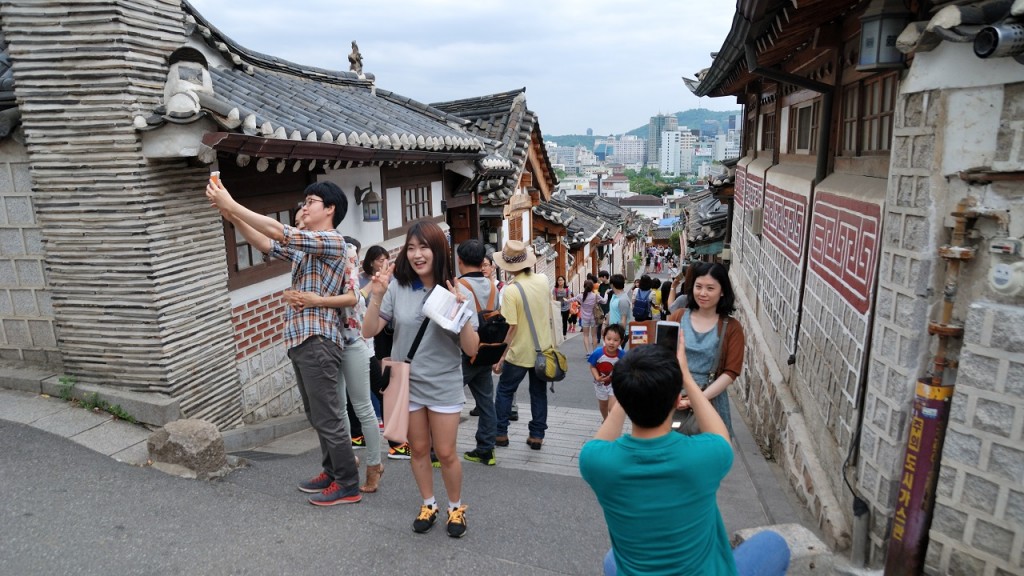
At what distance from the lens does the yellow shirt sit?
18.0 feet

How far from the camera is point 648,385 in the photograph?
2.13m

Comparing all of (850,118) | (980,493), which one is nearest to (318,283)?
(980,493)

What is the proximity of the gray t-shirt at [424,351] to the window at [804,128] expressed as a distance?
4506 mm

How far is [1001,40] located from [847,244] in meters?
2.12

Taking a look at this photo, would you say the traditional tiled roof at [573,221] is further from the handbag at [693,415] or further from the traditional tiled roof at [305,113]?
the handbag at [693,415]

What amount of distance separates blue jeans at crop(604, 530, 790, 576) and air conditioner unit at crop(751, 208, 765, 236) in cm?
702

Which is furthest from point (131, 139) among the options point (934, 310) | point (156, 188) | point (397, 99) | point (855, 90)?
point (397, 99)

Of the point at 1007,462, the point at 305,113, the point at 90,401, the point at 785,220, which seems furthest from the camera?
the point at 785,220

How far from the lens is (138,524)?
145 inches

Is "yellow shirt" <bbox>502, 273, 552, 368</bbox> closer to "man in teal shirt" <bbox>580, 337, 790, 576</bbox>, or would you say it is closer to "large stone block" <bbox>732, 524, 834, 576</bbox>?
"large stone block" <bbox>732, 524, 834, 576</bbox>

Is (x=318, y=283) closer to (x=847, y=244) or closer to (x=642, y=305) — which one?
(x=847, y=244)

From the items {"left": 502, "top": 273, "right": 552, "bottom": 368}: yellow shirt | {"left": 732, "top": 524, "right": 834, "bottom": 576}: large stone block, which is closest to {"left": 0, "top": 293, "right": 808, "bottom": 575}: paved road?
{"left": 732, "top": 524, "right": 834, "bottom": 576}: large stone block

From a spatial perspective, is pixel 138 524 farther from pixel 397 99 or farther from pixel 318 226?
pixel 397 99

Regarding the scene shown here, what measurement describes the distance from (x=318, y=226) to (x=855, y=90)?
420 centimetres
